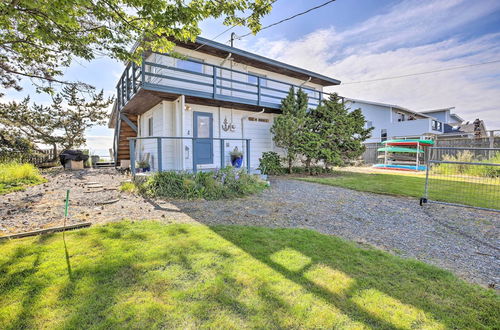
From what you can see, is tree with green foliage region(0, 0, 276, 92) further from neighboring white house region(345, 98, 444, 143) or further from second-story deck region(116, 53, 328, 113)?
neighboring white house region(345, 98, 444, 143)

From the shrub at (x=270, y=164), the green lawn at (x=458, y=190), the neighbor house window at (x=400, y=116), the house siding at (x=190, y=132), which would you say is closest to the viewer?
the green lawn at (x=458, y=190)

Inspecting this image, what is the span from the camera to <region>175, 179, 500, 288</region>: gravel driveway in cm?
326

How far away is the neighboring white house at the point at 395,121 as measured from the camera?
23.2 meters

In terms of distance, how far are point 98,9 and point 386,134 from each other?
90.9 feet

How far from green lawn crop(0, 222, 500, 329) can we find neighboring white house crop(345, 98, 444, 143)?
22.9 m

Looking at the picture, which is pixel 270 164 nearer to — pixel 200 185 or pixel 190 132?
pixel 190 132

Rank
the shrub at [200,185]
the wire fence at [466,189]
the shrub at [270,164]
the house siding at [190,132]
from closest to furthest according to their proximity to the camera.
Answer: the wire fence at [466,189]
the shrub at [200,185]
the house siding at [190,132]
the shrub at [270,164]

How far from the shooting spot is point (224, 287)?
2346 mm

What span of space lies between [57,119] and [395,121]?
3161cm

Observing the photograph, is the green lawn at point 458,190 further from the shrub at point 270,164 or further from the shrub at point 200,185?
the shrub at point 200,185

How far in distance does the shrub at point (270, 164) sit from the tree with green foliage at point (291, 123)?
1.02m

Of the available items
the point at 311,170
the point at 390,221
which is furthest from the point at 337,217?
the point at 311,170

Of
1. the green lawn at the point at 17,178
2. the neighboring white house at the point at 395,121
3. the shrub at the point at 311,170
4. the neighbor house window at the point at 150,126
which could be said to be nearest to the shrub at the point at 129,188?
the green lawn at the point at 17,178

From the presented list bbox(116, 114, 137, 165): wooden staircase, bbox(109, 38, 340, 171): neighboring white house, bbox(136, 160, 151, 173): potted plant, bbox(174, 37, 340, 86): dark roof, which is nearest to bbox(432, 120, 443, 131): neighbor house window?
bbox(174, 37, 340, 86): dark roof
